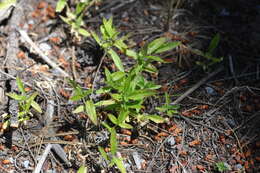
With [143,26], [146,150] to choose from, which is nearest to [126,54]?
[143,26]

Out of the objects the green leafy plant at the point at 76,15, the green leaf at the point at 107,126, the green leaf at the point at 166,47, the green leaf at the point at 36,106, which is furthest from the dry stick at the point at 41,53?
the green leaf at the point at 166,47

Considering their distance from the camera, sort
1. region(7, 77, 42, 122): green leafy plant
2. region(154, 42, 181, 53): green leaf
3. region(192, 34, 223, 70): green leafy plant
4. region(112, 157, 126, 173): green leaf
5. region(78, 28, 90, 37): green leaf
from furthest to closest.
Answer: region(78, 28, 90, 37): green leaf
region(192, 34, 223, 70): green leafy plant
region(154, 42, 181, 53): green leaf
region(7, 77, 42, 122): green leafy plant
region(112, 157, 126, 173): green leaf

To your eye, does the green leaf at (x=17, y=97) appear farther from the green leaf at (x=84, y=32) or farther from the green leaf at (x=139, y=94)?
the green leaf at (x=84, y=32)

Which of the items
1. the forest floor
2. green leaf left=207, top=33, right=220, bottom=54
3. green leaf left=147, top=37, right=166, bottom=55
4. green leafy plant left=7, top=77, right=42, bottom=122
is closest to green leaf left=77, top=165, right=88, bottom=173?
the forest floor

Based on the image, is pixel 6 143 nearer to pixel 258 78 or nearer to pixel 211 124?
pixel 211 124

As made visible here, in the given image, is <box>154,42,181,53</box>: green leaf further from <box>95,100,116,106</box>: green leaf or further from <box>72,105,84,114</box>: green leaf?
<box>72,105,84,114</box>: green leaf
